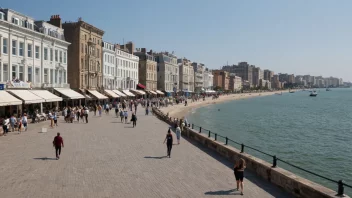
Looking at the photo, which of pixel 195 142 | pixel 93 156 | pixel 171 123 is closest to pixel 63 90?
pixel 171 123

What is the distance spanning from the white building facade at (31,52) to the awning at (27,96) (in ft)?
6.70

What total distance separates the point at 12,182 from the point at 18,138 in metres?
11.8

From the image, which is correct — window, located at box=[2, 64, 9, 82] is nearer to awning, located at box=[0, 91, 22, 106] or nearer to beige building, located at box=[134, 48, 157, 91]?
awning, located at box=[0, 91, 22, 106]

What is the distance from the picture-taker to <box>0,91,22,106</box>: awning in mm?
28503

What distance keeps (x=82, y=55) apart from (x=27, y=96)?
2471 centimetres

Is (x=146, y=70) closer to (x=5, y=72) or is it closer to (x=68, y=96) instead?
(x=68, y=96)

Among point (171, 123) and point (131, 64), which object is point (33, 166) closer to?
point (171, 123)

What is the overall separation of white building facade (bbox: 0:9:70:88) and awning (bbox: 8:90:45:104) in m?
2.04

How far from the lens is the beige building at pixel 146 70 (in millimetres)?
93625

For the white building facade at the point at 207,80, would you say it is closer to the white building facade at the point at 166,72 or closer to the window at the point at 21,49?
the white building facade at the point at 166,72

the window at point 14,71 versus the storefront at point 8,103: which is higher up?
the window at point 14,71

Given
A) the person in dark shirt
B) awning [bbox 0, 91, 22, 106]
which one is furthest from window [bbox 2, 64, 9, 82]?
the person in dark shirt

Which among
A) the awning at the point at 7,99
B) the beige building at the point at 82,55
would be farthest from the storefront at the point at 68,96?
the awning at the point at 7,99

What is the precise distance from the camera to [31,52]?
130 ft
